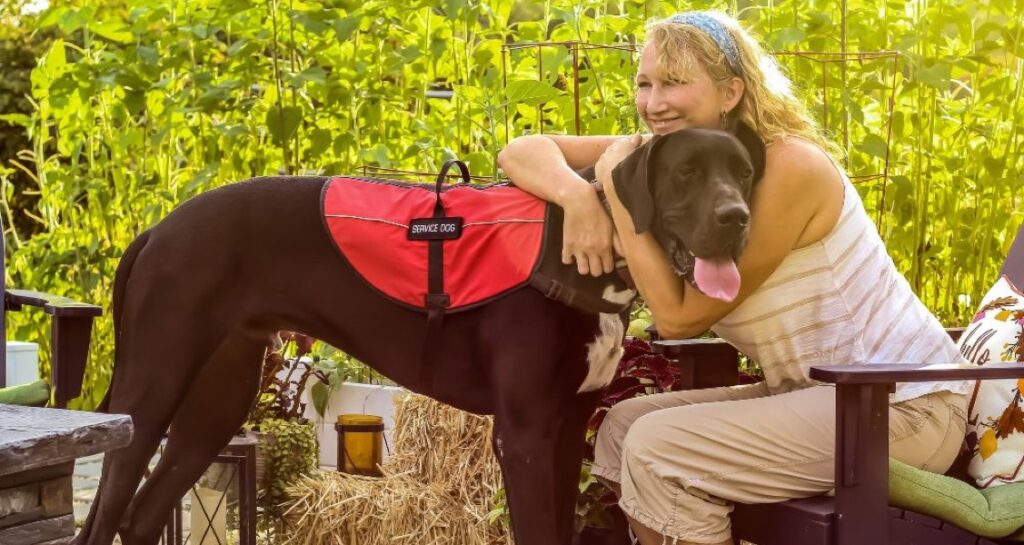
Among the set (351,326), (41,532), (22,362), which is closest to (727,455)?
(351,326)

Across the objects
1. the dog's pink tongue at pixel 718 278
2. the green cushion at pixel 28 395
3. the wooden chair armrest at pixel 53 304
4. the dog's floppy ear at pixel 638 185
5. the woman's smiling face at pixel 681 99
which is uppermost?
the woman's smiling face at pixel 681 99

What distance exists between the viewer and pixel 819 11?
3.64 m

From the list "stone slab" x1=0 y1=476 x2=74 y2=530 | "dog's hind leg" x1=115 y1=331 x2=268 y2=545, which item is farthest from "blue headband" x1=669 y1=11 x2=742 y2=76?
"stone slab" x1=0 y1=476 x2=74 y2=530

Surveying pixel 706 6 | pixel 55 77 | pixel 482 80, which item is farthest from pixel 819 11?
pixel 55 77

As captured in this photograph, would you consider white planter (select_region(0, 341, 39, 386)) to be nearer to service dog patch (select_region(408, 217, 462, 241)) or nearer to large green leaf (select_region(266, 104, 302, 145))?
large green leaf (select_region(266, 104, 302, 145))

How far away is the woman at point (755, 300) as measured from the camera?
85.2 inches

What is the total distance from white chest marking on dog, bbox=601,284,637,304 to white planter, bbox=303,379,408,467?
69.7 inches

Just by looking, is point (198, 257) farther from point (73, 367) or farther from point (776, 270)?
point (776, 270)

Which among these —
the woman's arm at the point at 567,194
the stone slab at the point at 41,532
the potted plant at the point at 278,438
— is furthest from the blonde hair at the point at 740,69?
the potted plant at the point at 278,438

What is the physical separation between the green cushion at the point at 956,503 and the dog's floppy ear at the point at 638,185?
613 mm

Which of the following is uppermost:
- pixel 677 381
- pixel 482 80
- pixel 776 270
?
pixel 482 80

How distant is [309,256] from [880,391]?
3.28 feet

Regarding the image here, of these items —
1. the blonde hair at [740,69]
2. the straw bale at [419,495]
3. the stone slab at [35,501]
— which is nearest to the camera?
the stone slab at [35,501]

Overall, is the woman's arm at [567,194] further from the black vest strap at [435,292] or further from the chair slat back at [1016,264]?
the chair slat back at [1016,264]
